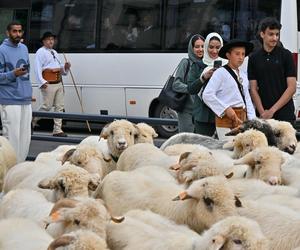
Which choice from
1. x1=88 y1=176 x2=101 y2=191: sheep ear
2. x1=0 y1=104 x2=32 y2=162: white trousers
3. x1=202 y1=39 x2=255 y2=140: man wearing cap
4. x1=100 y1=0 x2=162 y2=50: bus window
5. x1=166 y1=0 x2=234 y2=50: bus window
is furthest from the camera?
x1=100 y1=0 x2=162 y2=50: bus window

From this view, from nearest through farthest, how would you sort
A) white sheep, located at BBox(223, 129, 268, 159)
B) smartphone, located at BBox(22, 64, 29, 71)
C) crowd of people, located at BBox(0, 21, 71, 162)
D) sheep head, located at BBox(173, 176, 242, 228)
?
sheep head, located at BBox(173, 176, 242, 228) < white sheep, located at BBox(223, 129, 268, 159) < smartphone, located at BBox(22, 64, 29, 71) < crowd of people, located at BBox(0, 21, 71, 162)

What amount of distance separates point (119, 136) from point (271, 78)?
196cm

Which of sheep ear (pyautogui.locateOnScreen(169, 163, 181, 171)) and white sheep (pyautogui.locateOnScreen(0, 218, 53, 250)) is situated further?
sheep ear (pyautogui.locateOnScreen(169, 163, 181, 171))

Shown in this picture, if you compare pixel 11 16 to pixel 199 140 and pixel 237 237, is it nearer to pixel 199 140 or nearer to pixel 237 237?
pixel 199 140

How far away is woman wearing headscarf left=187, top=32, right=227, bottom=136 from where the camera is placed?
8.73 m

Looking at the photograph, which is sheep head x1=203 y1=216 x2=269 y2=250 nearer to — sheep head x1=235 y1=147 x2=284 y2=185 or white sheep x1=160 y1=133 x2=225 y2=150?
sheep head x1=235 y1=147 x2=284 y2=185

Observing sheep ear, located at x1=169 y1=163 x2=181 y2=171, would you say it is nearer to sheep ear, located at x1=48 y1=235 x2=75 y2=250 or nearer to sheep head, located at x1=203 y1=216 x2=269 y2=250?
sheep head, located at x1=203 y1=216 x2=269 y2=250

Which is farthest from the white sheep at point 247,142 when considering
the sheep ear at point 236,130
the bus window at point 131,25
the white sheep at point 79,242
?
the bus window at point 131,25

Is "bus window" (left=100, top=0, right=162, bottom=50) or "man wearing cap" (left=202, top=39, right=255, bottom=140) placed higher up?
"bus window" (left=100, top=0, right=162, bottom=50)

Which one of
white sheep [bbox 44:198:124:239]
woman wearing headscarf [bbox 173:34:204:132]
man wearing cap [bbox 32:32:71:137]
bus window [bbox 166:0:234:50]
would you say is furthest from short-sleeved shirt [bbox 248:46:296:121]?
man wearing cap [bbox 32:32:71:137]

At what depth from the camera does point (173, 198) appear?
5.91 m

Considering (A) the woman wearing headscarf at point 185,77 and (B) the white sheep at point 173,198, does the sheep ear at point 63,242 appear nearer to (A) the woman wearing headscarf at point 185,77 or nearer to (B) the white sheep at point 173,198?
(B) the white sheep at point 173,198

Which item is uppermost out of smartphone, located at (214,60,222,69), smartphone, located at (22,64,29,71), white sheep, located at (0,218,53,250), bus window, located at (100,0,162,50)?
bus window, located at (100,0,162,50)

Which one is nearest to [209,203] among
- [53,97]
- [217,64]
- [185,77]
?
[217,64]
